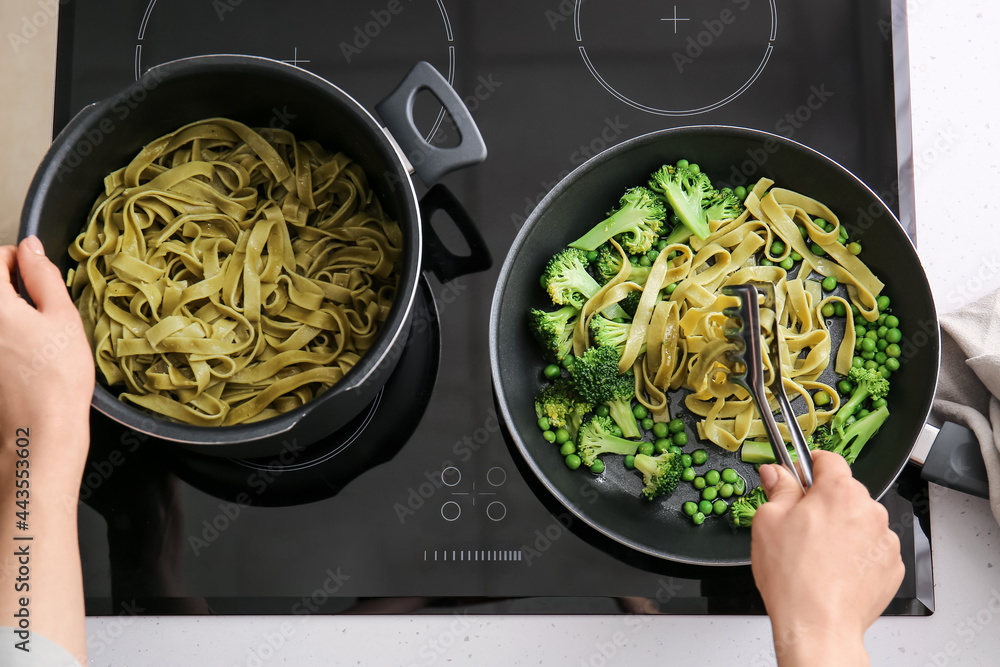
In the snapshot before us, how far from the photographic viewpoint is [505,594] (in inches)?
65.4

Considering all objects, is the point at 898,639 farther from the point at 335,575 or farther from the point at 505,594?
the point at 335,575

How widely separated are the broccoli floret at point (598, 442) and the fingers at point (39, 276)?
1190mm

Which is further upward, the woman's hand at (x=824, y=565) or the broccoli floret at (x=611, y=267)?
the broccoli floret at (x=611, y=267)

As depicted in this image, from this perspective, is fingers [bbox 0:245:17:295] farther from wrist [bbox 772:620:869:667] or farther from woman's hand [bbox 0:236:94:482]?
wrist [bbox 772:620:869:667]

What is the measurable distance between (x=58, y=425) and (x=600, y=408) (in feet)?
3.92

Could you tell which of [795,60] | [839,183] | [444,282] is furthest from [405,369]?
[795,60]

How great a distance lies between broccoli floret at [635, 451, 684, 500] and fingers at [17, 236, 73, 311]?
4.40 ft

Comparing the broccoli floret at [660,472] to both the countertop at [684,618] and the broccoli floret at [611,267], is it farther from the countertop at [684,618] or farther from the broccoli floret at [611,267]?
the broccoli floret at [611,267]

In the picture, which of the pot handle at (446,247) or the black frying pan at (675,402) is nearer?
the black frying pan at (675,402)

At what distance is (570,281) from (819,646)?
0.93m

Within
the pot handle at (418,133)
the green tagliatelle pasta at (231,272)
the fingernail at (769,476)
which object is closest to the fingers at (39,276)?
the green tagliatelle pasta at (231,272)

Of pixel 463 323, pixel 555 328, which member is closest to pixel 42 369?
pixel 463 323

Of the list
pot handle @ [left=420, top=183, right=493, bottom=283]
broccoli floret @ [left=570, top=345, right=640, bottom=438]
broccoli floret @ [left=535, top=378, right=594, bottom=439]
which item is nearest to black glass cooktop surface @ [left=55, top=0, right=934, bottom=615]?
pot handle @ [left=420, top=183, right=493, bottom=283]

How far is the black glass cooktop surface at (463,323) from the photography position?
65.4 inches
